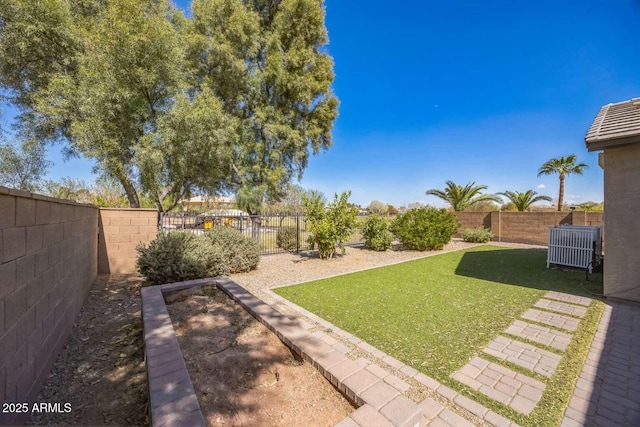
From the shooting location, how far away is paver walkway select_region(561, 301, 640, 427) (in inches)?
78.6

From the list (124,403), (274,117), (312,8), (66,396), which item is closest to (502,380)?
(124,403)

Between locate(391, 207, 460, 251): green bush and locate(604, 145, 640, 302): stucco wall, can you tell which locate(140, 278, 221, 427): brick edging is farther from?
locate(391, 207, 460, 251): green bush

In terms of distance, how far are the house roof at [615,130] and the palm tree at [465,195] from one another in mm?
12770

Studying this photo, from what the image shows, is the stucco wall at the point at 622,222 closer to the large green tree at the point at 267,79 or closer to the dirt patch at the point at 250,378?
the dirt patch at the point at 250,378

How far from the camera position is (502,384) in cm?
241

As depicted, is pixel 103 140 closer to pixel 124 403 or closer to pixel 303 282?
pixel 303 282

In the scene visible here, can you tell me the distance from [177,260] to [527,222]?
626 inches

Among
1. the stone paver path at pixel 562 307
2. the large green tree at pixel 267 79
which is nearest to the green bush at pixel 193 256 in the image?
the stone paver path at pixel 562 307

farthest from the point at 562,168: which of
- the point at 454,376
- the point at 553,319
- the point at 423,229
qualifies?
the point at 454,376

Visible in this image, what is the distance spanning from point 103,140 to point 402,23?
466 inches

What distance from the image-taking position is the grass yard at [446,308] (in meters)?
2.65

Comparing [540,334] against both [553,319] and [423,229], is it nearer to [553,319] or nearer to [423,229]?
[553,319]

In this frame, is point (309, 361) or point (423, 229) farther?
point (423, 229)

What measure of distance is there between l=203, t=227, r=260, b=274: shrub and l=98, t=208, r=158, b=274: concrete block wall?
1.78m
